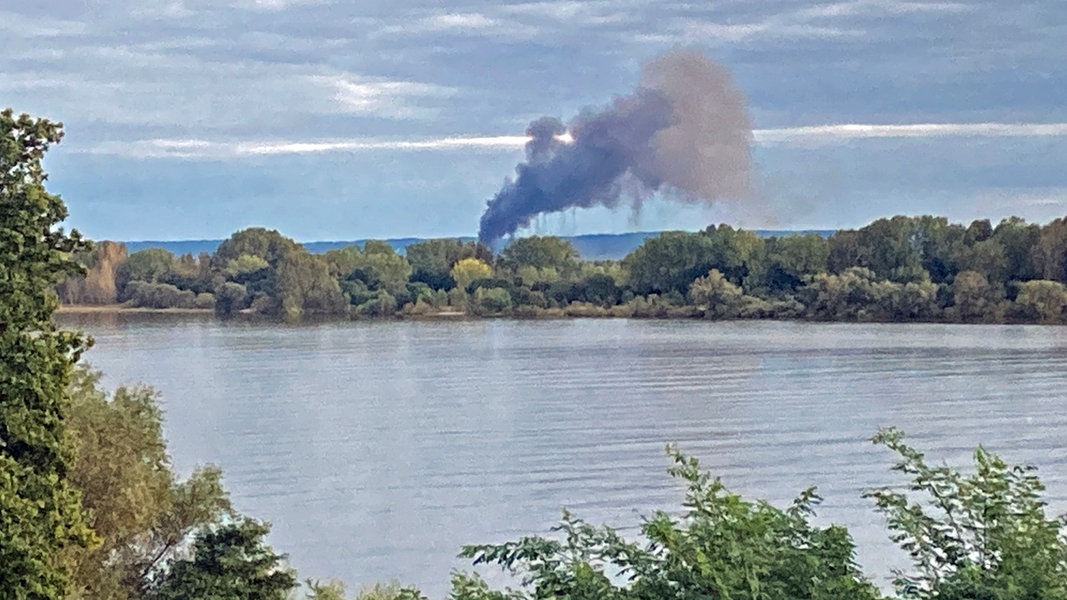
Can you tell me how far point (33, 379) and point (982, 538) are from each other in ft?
19.0

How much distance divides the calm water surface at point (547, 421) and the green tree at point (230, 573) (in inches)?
157

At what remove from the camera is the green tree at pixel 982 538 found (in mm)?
4844

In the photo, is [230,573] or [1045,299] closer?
[230,573]

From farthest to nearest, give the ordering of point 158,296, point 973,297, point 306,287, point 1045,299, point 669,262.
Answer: point 158,296, point 306,287, point 669,262, point 973,297, point 1045,299

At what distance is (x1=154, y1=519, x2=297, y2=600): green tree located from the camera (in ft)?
33.6

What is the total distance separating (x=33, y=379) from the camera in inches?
348

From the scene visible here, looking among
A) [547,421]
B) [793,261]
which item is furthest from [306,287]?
[547,421]

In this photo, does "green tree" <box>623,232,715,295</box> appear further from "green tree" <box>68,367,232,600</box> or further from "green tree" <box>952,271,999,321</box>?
"green tree" <box>68,367,232,600</box>

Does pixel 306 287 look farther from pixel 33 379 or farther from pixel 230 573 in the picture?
pixel 33 379

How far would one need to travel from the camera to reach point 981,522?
529 centimetres

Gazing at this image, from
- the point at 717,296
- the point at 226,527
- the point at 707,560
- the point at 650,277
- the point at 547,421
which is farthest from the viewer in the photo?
the point at 650,277

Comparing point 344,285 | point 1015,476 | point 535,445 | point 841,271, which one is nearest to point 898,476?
point 535,445

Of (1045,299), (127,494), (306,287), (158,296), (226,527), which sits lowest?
(226,527)

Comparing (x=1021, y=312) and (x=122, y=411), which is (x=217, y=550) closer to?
(x=122, y=411)
